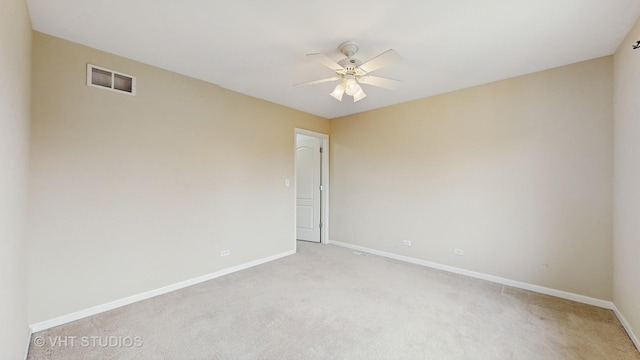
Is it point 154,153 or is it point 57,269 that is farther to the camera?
point 154,153

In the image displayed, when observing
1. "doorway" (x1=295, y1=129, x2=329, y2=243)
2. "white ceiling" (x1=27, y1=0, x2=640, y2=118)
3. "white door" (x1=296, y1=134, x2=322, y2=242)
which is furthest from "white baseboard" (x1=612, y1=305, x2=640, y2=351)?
"white door" (x1=296, y1=134, x2=322, y2=242)

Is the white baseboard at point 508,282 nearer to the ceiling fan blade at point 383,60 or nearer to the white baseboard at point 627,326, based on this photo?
the white baseboard at point 627,326

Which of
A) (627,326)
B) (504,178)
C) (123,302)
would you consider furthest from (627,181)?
(123,302)

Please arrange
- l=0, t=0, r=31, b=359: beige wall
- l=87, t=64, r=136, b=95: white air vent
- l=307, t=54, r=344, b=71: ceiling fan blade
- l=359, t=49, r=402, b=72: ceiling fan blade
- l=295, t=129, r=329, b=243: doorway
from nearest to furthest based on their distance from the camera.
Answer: l=0, t=0, r=31, b=359: beige wall → l=359, t=49, r=402, b=72: ceiling fan blade → l=307, t=54, r=344, b=71: ceiling fan blade → l=87, t=64, r=136, b=95: white air vent → l=295, t=129, r=329, b=243: doorway

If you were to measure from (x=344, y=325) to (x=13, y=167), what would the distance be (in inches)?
101

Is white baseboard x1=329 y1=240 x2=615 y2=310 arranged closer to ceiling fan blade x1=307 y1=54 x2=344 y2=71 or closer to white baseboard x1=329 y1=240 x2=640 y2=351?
white baseboard x1=329 y1=240 x2=640 y2=351

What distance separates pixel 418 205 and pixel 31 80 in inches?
175

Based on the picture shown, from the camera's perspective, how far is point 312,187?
5.26 meters

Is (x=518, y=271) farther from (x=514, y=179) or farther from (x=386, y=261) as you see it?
(x=386, y=261)

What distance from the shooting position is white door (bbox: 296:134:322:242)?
5.19 m

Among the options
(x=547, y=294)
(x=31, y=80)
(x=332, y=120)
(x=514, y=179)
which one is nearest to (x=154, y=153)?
(x=31, y=80)

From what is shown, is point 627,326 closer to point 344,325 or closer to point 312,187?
point 344,325

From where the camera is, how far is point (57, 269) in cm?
227

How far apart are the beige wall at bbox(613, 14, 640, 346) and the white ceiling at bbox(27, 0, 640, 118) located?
291 mm
